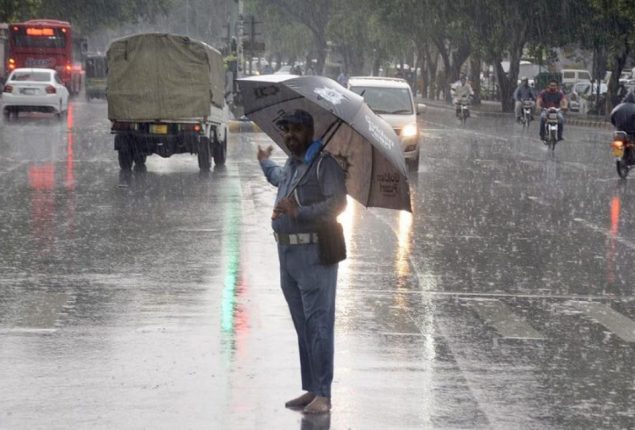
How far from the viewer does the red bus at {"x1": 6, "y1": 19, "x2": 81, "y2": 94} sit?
6784 cm

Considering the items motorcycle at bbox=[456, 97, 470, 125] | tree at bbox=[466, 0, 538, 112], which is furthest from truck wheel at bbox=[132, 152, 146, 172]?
tree at bbox=[466, 0, 538, 112]

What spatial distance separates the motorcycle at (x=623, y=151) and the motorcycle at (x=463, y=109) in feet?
90.9

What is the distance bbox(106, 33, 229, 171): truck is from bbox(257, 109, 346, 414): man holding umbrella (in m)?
17.8

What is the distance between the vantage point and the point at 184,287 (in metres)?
11.9

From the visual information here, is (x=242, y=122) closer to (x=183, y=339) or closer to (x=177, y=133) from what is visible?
(x=177, y=133)

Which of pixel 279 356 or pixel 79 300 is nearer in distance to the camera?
pixel 279 356

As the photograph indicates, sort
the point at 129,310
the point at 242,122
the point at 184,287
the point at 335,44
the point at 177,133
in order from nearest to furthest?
the point at 129,310 → the point at 184,287 → the point at 177,133 → the point at 242,122 → the point at 335,44

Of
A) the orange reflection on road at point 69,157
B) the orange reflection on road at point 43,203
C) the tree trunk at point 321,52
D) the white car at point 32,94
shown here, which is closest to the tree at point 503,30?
the white car at point 32,94

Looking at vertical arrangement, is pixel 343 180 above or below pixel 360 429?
above

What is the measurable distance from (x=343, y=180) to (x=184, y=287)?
4624 mm

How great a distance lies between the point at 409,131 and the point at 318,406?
1962cm

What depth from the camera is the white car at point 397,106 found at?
26.6m

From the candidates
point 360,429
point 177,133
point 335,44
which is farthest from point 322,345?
point 335,44

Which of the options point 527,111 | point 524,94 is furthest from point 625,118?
point 524,94
